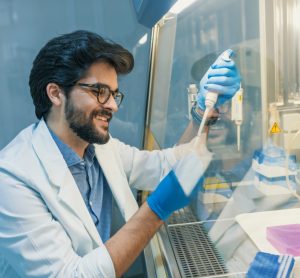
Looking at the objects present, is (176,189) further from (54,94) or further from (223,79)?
(54,94)

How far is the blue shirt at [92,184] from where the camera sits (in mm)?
1384

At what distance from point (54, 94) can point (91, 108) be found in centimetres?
19

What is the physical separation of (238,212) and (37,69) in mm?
973

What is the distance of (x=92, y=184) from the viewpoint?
Result: 4.75 feet

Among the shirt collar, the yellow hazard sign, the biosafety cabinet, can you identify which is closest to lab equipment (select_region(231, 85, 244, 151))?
the biosafety cabinet

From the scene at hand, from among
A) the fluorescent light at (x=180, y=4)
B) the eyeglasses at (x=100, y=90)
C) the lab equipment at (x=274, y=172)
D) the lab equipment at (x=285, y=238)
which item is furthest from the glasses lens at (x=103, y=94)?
the lab equipment at (x=285, y=238)

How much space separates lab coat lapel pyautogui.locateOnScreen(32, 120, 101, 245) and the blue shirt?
0.08 m

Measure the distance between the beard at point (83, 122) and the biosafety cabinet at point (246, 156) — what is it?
0.45 meters

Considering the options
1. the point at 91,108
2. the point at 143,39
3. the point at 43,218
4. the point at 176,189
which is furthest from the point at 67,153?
the point at 143,39

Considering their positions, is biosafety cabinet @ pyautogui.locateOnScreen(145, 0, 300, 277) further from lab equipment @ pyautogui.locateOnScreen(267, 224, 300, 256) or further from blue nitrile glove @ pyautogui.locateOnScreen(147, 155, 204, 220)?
blue nitrile glove @ pyautogui.locateOnScreen(147, 155, 204, 220)

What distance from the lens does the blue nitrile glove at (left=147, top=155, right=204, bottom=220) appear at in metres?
1.00

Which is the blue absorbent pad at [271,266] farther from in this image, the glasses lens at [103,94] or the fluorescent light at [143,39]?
the fluorescent light at [143,39]

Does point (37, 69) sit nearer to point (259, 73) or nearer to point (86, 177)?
point (86, 177)

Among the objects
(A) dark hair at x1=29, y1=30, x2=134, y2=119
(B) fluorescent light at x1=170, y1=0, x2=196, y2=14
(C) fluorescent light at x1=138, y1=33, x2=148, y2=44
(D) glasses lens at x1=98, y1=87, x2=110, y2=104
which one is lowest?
(D) glasses lens at x1=98, y1=87, x2=110, y2=104
